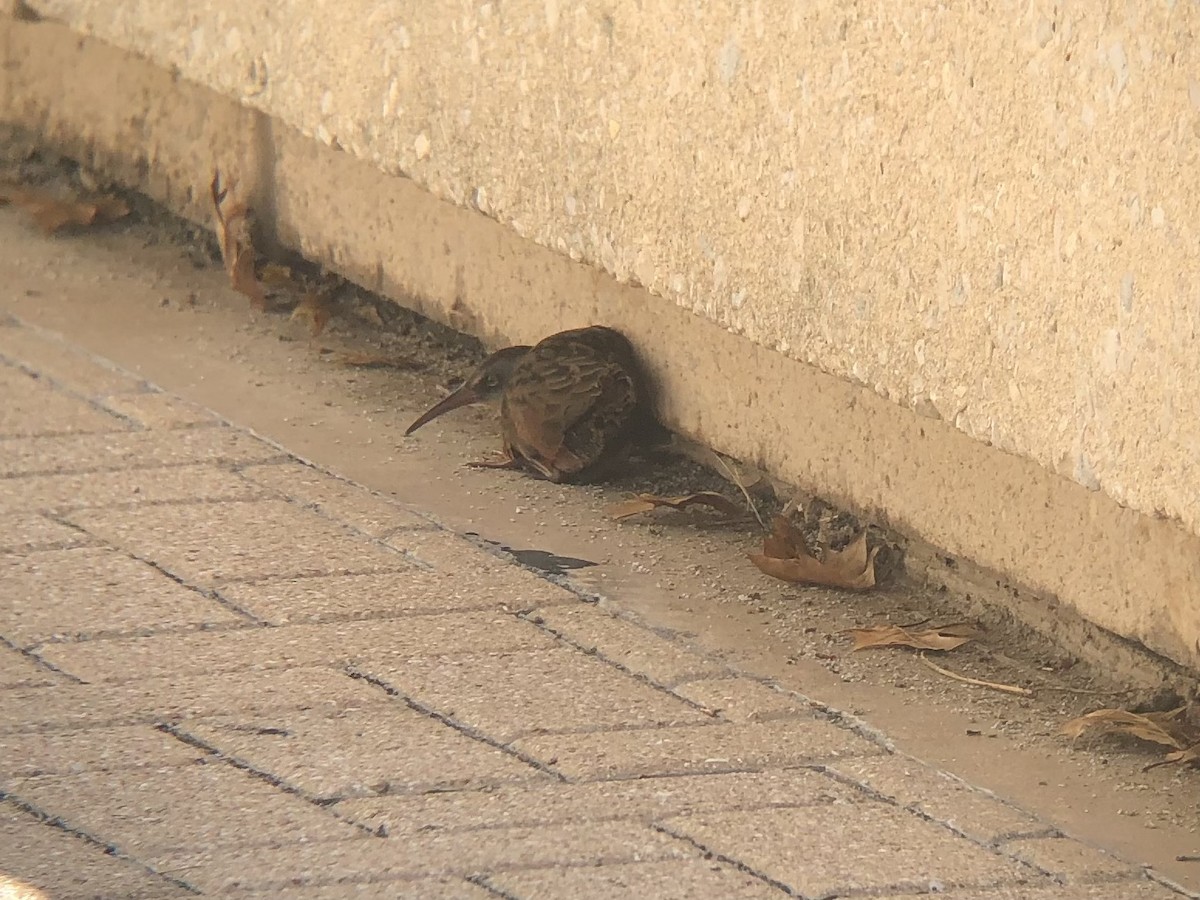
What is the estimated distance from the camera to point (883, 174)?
292 cm

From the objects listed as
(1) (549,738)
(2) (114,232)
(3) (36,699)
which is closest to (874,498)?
(1) (549,738)

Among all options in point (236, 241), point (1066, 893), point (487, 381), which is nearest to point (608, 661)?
point (1066, 893)

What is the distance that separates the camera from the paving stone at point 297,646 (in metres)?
2.85

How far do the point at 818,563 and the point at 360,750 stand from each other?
0.95m

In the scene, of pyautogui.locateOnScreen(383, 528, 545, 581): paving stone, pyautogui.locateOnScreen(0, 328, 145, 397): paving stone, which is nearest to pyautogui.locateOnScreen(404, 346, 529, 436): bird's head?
pyautogui.locateOnScreen(383, 528, 545, 581): paving stone

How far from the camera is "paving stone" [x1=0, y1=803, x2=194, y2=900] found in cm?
225

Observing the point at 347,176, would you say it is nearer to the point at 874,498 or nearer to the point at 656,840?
the point at 874,498

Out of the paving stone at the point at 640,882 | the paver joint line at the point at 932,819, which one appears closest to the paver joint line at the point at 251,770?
the paving stone at the point at 640,882

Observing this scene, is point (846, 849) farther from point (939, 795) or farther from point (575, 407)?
point (575, 407)

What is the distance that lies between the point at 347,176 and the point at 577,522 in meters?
1.37

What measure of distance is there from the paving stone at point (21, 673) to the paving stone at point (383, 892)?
678 millimetres

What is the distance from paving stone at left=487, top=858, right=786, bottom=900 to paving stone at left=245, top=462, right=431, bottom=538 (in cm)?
115

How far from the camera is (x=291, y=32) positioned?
4.17 m

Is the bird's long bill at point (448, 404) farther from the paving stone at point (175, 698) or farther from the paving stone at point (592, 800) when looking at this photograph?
the paving stone at point (592, 800)
